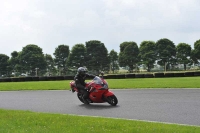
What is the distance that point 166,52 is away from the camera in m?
77.4

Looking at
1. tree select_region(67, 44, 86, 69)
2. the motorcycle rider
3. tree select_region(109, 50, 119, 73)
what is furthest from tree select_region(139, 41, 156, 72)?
the motorcycle rider

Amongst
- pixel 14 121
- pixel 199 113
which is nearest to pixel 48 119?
pixel 14 121

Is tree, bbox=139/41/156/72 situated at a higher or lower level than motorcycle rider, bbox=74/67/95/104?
higher

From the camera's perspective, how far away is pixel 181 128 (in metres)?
7.38

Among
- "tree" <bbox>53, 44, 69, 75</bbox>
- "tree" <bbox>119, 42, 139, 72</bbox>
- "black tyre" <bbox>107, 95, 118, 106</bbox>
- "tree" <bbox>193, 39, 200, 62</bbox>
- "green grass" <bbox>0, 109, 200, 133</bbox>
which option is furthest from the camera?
"tree" <bbox>53, 44, 69, 75</bbox>

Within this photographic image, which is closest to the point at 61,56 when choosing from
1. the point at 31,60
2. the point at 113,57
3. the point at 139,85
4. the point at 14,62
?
the point at 31,60

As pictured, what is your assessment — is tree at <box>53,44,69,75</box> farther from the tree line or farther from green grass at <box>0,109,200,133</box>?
green grass at <box>0,109,200,133</box>

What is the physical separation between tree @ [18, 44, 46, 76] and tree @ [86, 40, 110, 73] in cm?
1268

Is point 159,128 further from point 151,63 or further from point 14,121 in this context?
point 151,63

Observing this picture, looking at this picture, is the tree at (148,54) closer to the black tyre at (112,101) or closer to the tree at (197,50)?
→ the tree at (197,50)

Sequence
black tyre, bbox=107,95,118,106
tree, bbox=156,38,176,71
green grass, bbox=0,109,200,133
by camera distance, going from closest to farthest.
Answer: green grass, bbox=0,109,200,133, black tyre, bbox=107,95,118,106, tree, bbox=156,38,176,71

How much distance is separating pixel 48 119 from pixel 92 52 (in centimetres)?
7661

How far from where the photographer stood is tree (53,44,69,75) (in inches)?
3369

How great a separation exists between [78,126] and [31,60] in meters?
75.1
